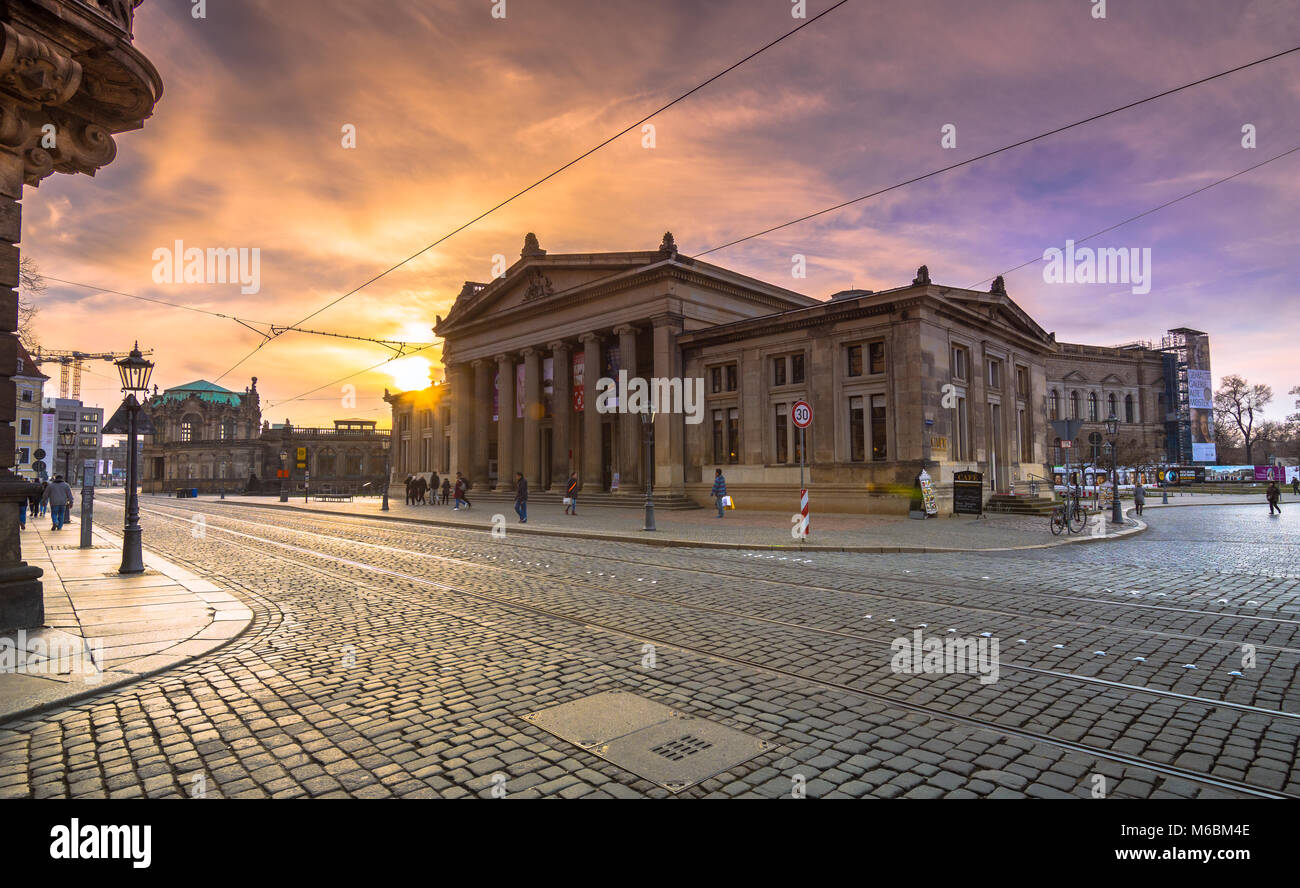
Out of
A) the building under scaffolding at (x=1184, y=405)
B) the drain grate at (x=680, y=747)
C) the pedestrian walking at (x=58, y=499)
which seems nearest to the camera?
the drain grate at (x=680, y=747)

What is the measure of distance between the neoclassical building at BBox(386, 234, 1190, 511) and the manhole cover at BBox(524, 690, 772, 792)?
1899 cm

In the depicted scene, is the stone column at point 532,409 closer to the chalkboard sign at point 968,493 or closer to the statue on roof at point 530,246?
the statue on roof at point 530,246

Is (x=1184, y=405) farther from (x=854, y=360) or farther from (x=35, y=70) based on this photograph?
(x=35, y=70)

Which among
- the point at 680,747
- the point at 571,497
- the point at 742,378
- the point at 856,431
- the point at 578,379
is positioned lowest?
the point at 680,747

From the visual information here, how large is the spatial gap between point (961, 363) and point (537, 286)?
23.2 meters

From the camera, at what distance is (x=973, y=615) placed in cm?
835

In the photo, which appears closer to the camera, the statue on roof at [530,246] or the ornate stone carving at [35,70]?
the ornate stone carving at [35,70]

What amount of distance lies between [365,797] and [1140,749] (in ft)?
14.5

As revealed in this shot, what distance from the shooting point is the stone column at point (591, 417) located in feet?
123

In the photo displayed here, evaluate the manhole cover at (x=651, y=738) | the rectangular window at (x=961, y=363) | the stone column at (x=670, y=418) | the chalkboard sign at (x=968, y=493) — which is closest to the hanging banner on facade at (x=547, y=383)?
the stone column at (x=670, y=418)

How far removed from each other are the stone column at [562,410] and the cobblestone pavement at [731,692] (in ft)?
91.5

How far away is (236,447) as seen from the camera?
10025 cm

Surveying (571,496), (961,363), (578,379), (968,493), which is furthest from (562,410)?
(968,493)
